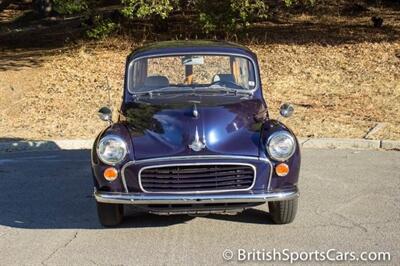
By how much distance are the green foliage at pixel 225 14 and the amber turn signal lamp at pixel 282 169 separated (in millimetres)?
10512

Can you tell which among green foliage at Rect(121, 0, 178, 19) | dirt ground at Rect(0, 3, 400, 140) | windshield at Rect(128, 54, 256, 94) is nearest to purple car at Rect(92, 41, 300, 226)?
windshield at Rect(128, 54, 256, 94)

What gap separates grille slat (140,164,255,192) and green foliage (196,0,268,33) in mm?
10602

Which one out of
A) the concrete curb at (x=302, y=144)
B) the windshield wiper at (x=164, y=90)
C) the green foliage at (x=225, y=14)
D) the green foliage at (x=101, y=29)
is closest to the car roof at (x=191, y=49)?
the windshield wiper at (x=164, y=90)

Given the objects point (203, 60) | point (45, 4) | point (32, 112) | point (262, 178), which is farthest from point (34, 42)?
point (262, 178)

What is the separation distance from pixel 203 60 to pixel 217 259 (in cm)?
257

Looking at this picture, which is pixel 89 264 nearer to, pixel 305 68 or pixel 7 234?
pixel 7 234

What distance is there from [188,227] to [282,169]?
3.45ft

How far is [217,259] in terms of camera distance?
5027mm

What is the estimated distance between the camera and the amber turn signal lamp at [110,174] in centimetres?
543

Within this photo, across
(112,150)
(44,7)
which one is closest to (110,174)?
(112,150)

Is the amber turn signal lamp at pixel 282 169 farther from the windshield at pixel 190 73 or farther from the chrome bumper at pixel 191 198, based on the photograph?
the windshield at pixel 190 73

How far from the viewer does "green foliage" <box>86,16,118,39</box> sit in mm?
17203

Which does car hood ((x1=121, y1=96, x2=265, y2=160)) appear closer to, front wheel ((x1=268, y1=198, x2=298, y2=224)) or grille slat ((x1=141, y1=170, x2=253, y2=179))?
grille slat ((x1=141, y1=170, x2=253, y2=179))

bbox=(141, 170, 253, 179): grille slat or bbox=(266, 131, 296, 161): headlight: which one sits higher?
bbox=(266, 131, 296, 161): headlight
